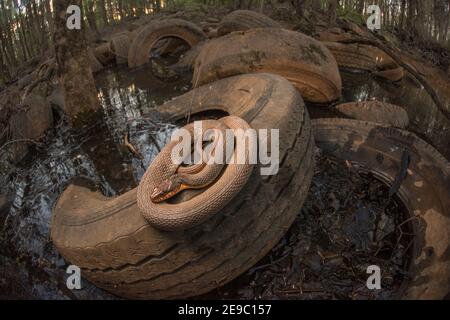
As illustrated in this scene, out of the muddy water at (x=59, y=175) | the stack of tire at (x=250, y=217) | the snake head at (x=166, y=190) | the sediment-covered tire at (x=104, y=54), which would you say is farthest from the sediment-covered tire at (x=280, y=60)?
the sediment-covered tire at (x=104, y=54)

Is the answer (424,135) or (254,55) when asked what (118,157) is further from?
(424,135)

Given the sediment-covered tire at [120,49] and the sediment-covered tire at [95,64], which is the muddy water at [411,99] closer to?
the sediment-covered tire at [120,49]

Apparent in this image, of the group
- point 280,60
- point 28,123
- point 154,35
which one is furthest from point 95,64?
point 280,60

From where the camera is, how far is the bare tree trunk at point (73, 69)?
3.86 m

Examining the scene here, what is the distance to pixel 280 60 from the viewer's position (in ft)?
12.8

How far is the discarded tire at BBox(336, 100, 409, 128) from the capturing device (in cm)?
402

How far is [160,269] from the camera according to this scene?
220 cm

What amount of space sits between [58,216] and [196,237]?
1157mm

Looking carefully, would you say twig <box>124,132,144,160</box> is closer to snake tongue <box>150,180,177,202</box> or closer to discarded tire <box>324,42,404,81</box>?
snake tongue <box>150,180,177,202</box>

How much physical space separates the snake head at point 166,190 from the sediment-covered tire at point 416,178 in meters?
1.54

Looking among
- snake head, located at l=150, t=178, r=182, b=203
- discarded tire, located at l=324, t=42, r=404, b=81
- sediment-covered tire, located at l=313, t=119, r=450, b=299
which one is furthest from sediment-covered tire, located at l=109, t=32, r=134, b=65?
snake head, located at l=150, t=178, r=182, b=203

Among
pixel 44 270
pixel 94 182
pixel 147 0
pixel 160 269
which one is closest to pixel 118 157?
pixel 94 182

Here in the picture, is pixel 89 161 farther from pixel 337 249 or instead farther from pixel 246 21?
pixel 246 21

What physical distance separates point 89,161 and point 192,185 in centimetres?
173
